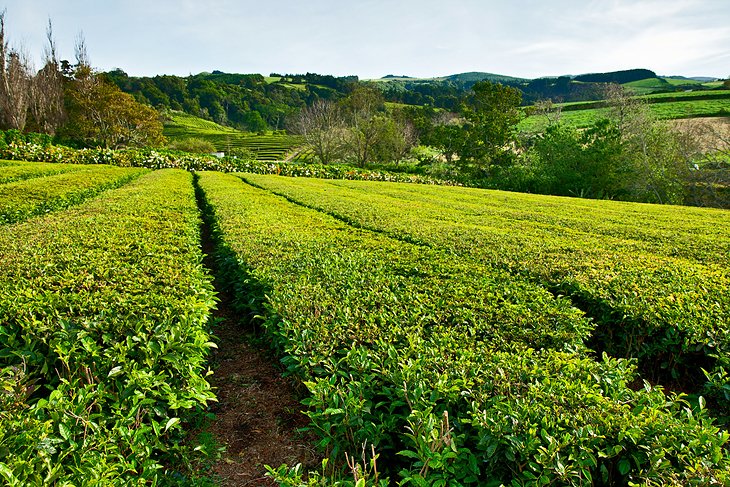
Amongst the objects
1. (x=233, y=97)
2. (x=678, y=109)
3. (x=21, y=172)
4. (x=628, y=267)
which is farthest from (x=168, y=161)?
(x=233, y=97)

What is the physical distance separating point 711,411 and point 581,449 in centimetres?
226

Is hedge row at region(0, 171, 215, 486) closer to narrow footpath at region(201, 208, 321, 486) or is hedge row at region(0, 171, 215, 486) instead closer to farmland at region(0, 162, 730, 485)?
farmland at region(0, 162, 730, 485)

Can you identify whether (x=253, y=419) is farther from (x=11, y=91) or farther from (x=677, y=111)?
(x=677, y=111)

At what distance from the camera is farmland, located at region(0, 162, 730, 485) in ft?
6.40

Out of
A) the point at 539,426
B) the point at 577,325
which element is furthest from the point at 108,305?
the point at 577,325

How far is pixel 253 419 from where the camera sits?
3.29m

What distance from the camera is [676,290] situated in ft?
13.9

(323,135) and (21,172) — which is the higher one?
(323,135)

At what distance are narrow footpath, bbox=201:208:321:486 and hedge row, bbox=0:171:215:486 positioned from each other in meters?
0.28

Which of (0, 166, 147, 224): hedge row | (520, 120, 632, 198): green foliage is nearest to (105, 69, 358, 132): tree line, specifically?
(520, 120, 632, 198): green foliage

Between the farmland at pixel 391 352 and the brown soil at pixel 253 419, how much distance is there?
248 millimetres

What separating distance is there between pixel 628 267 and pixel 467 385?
4.00 m

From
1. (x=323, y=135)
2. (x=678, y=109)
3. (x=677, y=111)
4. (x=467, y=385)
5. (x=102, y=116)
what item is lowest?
(x=467, y=385)

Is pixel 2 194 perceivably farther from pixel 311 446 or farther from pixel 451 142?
pixel 451 142
